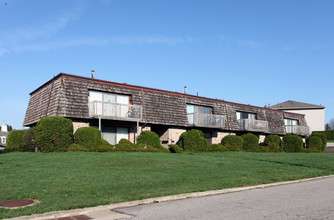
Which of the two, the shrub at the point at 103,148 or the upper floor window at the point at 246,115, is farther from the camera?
the upper floor window at the point at 246,115

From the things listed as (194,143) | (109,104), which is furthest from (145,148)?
(194,143)

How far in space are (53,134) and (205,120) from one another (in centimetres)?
1580

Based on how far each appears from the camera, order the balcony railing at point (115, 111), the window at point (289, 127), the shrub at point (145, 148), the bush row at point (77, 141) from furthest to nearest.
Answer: the window at point (289, 127) → the balcony railing at point (115, 111) → the shrub at point (145, 148) → the bush row at point (77, 141)

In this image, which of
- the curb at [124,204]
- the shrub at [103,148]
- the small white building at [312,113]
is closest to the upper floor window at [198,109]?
the shrub at [103,148]

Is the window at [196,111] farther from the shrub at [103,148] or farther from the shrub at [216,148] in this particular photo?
the shrub at [103,148]

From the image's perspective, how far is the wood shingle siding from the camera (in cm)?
2408

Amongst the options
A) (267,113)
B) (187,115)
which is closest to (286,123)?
(267,113)

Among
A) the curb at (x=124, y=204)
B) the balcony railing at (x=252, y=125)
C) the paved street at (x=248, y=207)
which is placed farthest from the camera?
the balcony railing at (x=252, y=125)

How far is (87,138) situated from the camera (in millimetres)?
22484

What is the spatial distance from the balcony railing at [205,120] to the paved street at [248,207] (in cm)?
2169

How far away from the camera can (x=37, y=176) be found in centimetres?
1107

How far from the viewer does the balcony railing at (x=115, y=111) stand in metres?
24.5

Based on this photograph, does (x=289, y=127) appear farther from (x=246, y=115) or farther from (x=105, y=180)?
(x=105, y=180)

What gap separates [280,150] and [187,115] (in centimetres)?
1150
